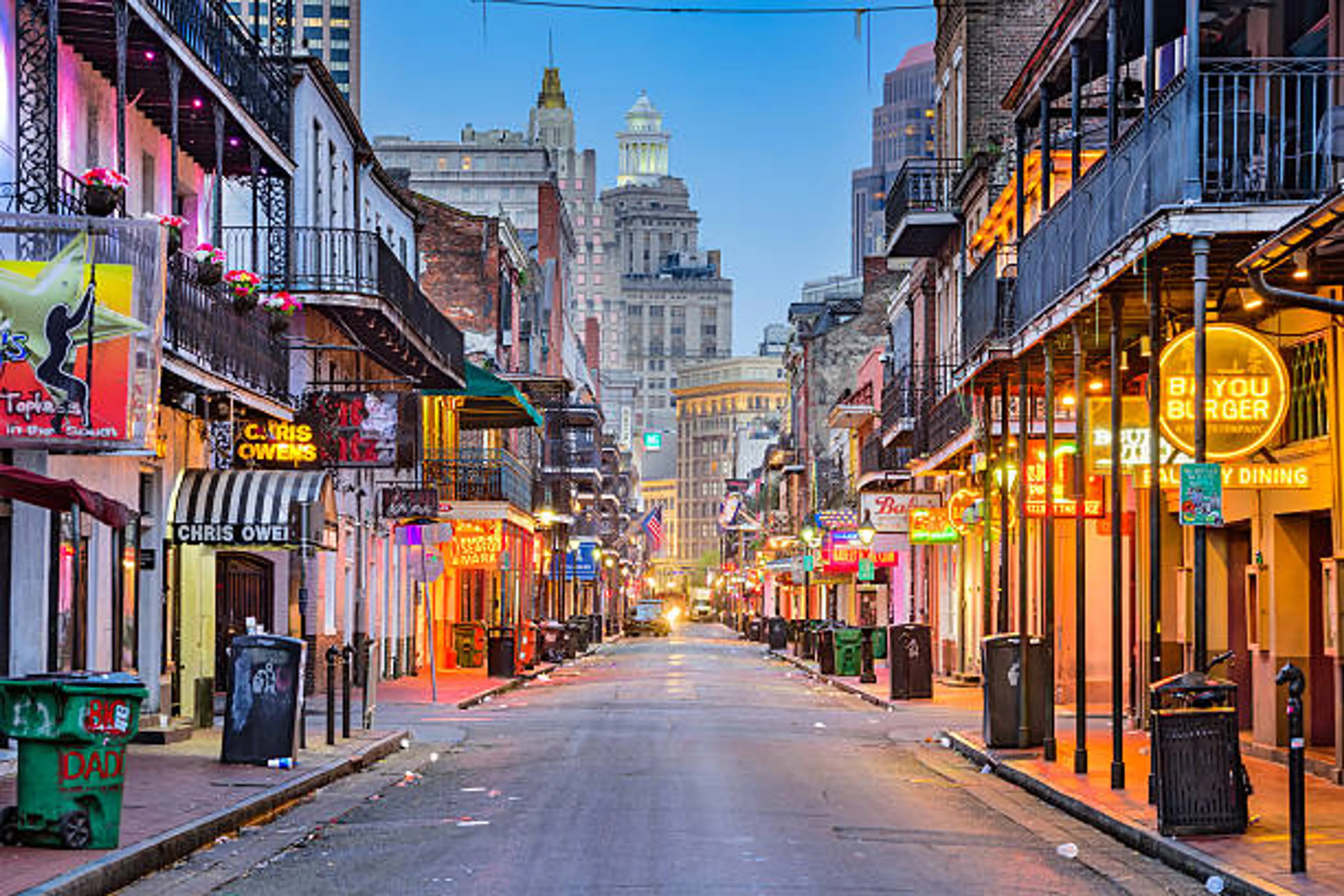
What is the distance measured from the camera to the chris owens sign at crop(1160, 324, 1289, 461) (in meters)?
15.6

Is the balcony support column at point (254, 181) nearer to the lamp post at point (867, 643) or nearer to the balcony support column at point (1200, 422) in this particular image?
the balcony support column at point (1200, 422)

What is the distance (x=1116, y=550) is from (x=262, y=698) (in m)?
7.59

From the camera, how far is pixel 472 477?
4844cm

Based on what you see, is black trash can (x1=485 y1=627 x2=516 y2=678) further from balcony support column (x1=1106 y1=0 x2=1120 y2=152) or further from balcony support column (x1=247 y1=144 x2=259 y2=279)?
balcony support column (x1=1106 y1=0 x2=1120 y2=152)

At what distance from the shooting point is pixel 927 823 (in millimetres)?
15398

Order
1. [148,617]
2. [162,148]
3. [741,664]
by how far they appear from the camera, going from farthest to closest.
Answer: [741,664] → [162,148] → [148,617]

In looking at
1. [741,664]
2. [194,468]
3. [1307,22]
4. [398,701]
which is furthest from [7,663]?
[741,664]

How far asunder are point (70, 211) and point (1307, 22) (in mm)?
11449

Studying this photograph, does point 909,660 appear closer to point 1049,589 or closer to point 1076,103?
point 1049,589

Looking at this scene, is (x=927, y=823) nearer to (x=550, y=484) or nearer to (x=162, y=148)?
(x=162, y=148)

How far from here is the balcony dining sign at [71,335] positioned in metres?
16.5

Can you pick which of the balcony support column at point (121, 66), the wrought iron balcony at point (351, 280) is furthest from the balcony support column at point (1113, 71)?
the wrought iron balcony at point (351, 280)

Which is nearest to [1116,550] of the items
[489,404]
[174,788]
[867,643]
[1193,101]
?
[1193,101]

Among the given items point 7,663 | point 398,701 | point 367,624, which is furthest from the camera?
point 367,624
